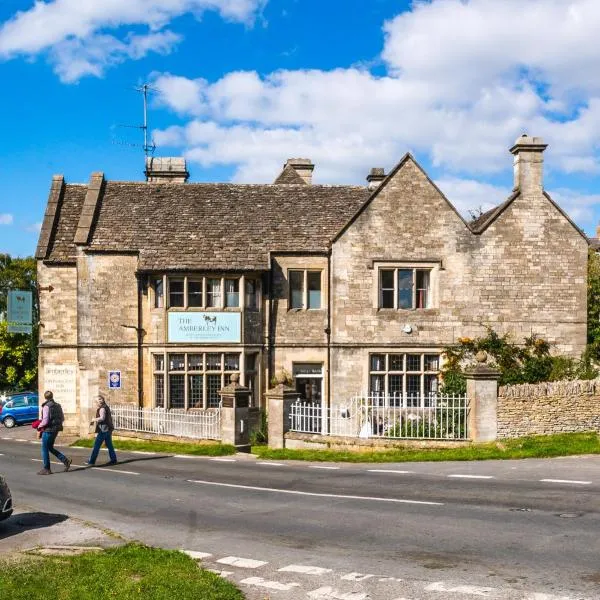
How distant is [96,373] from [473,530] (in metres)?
20.3

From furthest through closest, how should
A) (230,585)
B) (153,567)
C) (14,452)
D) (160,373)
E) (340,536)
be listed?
1. (160,373)
2. (14,452)
3. (340,536)
4. (153,567)
5. (230,585)

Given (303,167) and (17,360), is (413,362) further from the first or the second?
(17,360)

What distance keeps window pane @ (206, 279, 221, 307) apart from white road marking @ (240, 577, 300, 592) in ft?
64.8

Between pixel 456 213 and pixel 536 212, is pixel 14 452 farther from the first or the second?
pixel 536 212

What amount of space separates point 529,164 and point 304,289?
30.2ft

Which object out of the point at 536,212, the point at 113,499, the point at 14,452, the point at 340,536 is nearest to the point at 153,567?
the point at 340,536

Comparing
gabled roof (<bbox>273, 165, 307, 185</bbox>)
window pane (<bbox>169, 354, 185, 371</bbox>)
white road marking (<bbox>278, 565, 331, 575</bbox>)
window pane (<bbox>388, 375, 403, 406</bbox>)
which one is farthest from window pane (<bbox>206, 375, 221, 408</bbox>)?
white road marking (<bbox>278, 565, 331, 575</bbox>)

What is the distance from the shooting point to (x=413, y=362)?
28859 mm

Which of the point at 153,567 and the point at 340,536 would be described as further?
the point at 340,536

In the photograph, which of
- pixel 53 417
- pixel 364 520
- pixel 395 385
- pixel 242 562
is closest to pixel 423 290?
pixel 395 385

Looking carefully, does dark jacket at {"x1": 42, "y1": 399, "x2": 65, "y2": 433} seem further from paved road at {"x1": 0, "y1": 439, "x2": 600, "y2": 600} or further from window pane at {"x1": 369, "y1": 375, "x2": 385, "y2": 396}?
window pane at {"x1": 369, "y1": 375, "x2": 385, "y2": 396}

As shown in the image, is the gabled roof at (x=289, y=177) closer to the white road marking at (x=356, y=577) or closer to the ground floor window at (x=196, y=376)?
the ground floor window at (x=196, y=376)

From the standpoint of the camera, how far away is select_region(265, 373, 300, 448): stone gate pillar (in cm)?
2297

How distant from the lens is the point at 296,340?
29359 mm
